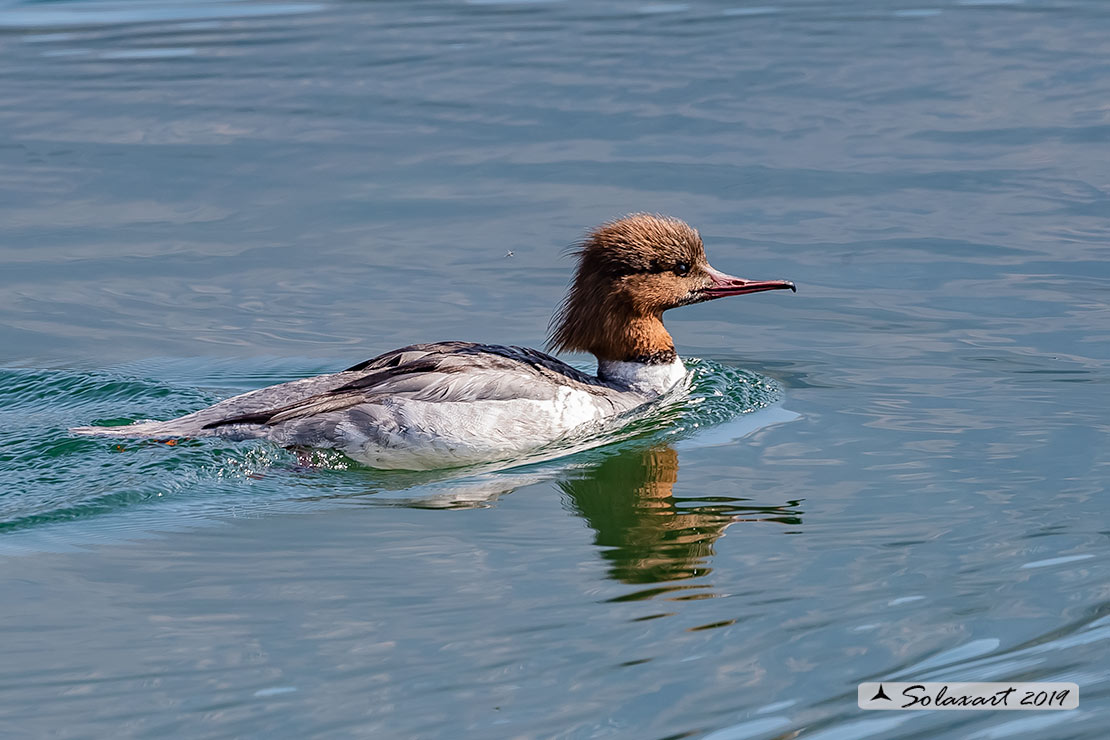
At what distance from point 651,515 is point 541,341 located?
281 centimetres

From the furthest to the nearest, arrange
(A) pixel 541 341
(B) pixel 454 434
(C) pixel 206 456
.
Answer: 1. (A) pixel 541 341
2. (B) pixel 454 434
3. (C) pixel 206 456

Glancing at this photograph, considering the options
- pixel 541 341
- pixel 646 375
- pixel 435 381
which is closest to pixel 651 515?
pixel 435 381

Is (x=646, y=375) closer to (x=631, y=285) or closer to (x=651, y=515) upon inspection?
(x=631, y=285)

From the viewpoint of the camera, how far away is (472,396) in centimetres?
805

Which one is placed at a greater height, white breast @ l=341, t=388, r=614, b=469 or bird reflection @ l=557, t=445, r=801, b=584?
white breast @ l=341, t=388, r=614, b=469

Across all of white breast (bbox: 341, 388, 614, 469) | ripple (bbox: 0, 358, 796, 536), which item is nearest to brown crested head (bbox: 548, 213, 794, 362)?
ripple (bbox: 0, 358, 796, 536)

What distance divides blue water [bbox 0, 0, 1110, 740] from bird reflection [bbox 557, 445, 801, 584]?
35 millimetres

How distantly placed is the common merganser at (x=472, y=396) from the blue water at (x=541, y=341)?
212 millimetres

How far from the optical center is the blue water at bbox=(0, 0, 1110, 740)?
5379 mm

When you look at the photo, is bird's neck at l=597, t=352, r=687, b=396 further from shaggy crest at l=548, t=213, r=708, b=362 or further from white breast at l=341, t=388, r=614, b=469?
white breast at l=341, t=388, r=614, b=469

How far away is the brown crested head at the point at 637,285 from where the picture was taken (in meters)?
8.85

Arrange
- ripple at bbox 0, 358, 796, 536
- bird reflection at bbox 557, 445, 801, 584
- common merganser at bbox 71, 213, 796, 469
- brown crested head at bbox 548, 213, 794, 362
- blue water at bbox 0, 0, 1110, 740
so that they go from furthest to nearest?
brown crested head at bbox 548, 213, 794, 362 → common merganser at bbox 71, 213, 796, 469 → ripple at bbox 0, 358, 796, 536 → bird reflection at bbox 557, 445, 801, 584 → blue water at bbox 0, 0, 1110, 740

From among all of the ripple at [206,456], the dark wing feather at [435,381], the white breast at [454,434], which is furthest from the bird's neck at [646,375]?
the white breast at [454,434]

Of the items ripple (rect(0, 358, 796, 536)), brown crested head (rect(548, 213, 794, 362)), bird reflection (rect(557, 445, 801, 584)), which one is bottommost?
bird reflection (rect(557, 445, 801, 584))
